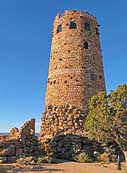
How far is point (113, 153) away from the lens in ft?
127

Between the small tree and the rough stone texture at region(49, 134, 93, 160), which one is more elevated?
the small tree

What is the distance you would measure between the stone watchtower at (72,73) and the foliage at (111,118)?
8.39 metres

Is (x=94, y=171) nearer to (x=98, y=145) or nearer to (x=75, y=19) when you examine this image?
(x=98, y=145)

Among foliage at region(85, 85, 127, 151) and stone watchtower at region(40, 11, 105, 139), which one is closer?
foliage at region(85, 85, 127, 151)

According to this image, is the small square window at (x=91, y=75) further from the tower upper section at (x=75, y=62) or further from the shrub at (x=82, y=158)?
the shrub at (x=82, y=158)

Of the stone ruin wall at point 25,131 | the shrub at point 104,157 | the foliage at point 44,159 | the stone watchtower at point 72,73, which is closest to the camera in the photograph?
the foliage at point 44,159

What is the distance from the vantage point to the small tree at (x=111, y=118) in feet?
107

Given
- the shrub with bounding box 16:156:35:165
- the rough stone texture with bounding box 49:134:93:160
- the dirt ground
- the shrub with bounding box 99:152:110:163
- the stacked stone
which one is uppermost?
the stacked stone

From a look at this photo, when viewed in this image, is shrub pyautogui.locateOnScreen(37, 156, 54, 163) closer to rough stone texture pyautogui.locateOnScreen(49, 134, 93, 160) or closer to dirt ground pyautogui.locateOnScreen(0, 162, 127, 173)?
dirt ground pyautogui.locateOnScreen(0, 162, 127, 173)

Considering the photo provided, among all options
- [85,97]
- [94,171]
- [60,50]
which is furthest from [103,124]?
[60,50]

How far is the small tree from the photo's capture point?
32.7m

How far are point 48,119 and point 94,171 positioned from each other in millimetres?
17475

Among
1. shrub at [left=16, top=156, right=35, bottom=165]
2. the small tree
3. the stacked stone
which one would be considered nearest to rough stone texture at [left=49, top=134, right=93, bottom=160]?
the stacked stone

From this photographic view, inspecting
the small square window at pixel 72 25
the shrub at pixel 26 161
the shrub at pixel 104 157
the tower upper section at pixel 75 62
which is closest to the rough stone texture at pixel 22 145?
the shrub at pixel 26 161
